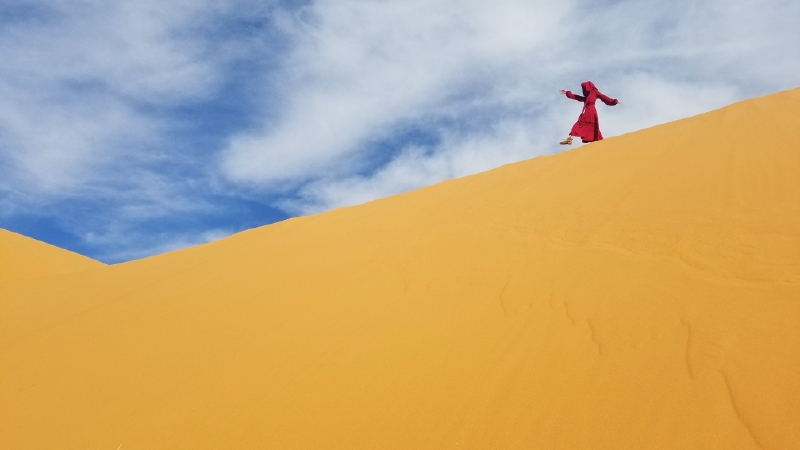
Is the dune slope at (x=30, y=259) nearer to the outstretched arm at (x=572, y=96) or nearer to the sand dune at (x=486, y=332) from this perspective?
the sand dune at (x=486, y=332)

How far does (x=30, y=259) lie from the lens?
13.4 meters

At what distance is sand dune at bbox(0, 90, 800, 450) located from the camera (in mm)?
2672

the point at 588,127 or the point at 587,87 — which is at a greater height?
the point at 587,87

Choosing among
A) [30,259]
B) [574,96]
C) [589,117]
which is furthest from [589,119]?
[30,259]

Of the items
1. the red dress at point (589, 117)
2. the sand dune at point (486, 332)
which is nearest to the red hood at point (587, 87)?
Result: the red dress at point (589, 117)

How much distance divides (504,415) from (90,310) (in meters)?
4.87

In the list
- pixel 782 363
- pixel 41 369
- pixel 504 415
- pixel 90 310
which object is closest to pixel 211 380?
pixel 41 369

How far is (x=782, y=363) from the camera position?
102 inches

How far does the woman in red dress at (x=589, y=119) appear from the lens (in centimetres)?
1002

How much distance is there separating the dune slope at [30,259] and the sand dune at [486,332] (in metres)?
7.38

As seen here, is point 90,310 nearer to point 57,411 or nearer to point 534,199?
point 57,411

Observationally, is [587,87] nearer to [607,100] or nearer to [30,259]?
[607,100]

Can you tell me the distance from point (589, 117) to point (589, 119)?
0.13 ft

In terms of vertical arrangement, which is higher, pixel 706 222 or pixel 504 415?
pixel 706 222
